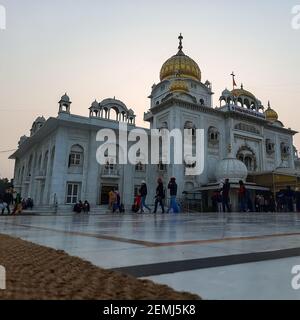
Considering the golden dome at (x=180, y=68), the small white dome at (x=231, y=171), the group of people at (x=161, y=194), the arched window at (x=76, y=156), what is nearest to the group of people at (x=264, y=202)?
the small white dome at (x=231, y=171)

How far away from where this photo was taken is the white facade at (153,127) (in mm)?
24797

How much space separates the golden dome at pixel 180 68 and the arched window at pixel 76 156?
623 inches

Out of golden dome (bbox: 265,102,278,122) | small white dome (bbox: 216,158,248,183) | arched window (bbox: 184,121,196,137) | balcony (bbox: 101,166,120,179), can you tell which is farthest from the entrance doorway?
golden dome (bbox: 265,102,278,122)

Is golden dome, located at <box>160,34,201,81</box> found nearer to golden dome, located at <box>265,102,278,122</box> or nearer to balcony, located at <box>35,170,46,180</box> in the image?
golden dome, located at <box>265,102,278,122</box>

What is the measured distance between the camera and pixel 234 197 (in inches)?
992

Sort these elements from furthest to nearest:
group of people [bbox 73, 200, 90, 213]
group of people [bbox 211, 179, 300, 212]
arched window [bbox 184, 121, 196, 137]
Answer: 1. arched window [bbox 184, 121, 196, 137]
2. group of people [bbox 73, 200, 90, 213]
3. group of people [bbox 211, 179, 300, 212]

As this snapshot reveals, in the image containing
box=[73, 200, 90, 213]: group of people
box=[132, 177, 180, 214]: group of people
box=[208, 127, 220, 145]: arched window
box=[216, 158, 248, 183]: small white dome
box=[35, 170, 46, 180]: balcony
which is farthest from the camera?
box=[208, 127, 220, 145]: arched window

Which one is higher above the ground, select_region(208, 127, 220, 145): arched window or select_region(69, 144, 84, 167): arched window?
select_region(208, 127, 220, 145): arched window

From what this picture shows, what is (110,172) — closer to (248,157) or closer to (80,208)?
(80,208)

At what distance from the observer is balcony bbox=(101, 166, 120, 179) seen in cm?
2544

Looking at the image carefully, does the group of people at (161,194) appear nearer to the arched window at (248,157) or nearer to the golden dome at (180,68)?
the arched window at (248,157)
